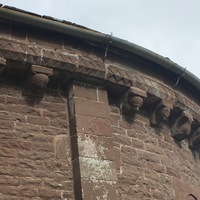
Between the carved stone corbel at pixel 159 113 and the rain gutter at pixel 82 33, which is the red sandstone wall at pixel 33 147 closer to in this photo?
the rain gutter at pixel 82 33

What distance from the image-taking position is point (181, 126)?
24.4ft

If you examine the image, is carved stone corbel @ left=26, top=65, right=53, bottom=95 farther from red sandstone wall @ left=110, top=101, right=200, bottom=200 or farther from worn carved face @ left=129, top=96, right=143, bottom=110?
worn carved face @ left=129, top=96, right=143, bottom=110

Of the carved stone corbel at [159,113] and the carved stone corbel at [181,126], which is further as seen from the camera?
the carved stone corbel at [181,126]

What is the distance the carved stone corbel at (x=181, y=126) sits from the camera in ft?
24.3

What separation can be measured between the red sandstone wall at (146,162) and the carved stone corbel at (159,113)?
0.28ft

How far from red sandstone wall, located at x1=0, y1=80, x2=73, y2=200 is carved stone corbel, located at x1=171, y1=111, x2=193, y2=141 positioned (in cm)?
193

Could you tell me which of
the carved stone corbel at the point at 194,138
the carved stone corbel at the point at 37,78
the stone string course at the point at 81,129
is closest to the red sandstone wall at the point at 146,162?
the stone string course at the point at 81,129

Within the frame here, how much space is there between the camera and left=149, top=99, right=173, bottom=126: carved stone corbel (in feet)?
23.0

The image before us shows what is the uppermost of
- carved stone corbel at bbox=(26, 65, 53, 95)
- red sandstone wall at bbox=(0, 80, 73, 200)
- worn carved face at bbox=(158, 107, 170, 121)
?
worn carved face at bbox=(158, 107, 170, 121)

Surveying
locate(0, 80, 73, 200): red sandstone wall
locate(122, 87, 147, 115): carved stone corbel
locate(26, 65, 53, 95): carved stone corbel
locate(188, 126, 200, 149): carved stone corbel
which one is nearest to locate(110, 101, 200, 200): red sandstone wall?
locate(122, 87, 147, 115): carved stone corbel

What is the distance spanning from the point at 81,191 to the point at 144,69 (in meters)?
2.19

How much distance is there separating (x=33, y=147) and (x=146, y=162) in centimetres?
160

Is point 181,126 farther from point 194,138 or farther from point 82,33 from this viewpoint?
point 82,33

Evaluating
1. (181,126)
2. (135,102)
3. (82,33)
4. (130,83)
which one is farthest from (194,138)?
(82,33)
